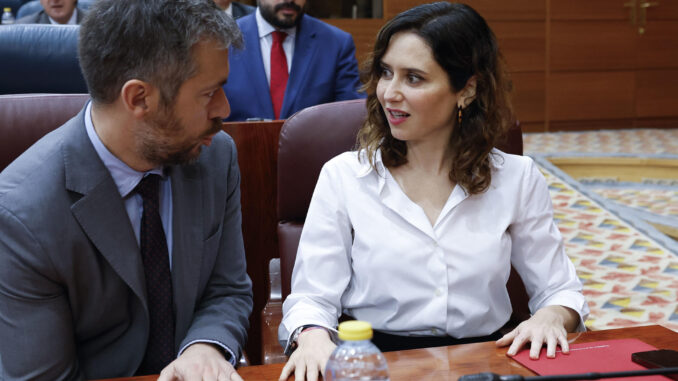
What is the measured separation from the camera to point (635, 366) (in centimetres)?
106

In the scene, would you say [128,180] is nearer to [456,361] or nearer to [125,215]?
[125,215]

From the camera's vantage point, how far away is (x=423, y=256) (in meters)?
1.47

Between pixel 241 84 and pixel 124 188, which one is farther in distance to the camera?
pixel 241 84

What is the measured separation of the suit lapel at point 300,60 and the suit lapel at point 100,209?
76.8 inches

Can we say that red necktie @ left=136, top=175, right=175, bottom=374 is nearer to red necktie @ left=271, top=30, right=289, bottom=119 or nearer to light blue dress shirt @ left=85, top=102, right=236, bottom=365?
light blue dress shirt @ left=85, top=102, right=236, bottom=365

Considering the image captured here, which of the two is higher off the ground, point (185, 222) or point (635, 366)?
point (185, 222)

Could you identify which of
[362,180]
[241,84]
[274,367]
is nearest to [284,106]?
[241,84]

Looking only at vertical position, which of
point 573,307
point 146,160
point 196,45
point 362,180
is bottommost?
point 573,307

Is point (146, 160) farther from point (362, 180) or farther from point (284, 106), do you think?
point (284, 106)

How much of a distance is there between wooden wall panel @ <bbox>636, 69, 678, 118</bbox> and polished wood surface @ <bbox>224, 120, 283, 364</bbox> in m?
6.40

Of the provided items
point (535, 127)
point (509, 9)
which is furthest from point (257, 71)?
point (535, 127)

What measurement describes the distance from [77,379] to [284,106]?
2045mm

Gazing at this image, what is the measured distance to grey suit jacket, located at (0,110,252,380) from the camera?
1126mm

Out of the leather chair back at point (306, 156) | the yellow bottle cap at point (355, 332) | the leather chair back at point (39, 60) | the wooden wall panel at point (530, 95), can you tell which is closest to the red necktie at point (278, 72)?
the leather chair back at point (39, 60)
